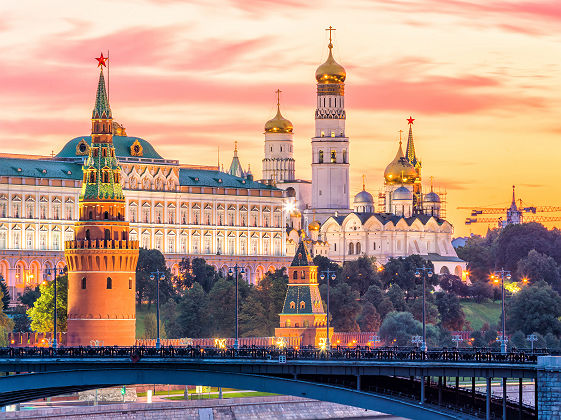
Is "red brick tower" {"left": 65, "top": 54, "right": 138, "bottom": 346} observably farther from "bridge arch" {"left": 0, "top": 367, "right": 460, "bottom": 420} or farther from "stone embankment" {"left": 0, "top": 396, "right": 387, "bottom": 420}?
"bridge arch" {"left": 0, "top": 367, "right": 460, "bottom": 420}

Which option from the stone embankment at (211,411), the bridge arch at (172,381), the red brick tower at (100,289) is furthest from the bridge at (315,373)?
the red brick tower at (100,289)

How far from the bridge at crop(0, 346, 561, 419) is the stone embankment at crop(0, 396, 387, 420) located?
34518 millimetres

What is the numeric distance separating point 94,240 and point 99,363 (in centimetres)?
7723

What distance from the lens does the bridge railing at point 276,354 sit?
114000mm

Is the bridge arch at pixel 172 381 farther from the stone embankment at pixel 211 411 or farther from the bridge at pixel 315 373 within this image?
the stone embankment at pixel 211 411

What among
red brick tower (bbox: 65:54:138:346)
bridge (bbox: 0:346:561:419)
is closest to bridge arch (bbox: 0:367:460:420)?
bridge (bbox: 0:346:561:419)

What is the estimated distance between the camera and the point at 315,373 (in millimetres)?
116562

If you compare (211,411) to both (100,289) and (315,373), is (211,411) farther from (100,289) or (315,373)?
(315,373)

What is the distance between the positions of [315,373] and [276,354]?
340cm

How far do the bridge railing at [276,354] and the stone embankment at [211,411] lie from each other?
33.1 meters

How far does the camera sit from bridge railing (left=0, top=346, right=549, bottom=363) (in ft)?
374

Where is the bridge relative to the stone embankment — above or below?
above

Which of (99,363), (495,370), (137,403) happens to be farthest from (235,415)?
(495,370)

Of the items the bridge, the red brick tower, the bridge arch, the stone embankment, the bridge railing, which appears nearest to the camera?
the bridge
